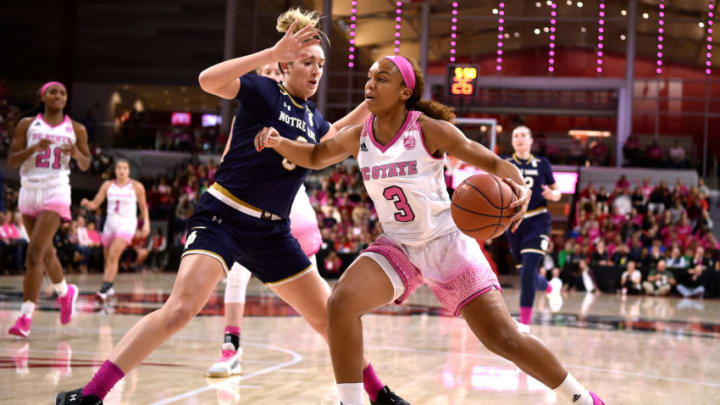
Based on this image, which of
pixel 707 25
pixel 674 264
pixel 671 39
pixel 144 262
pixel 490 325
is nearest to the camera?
pixel 490 325

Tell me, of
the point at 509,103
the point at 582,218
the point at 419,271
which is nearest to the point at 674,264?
the point at 582,218

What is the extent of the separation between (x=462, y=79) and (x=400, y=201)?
1205 cm

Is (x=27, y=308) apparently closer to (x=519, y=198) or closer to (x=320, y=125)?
(x=320, y=125)

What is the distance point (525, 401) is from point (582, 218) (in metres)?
16.0

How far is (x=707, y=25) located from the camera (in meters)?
25.3

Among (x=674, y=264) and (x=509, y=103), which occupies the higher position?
(x=509, y=103)

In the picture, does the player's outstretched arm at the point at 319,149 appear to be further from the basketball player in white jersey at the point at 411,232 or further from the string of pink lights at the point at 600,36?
the string of pink lights at the point at 600,36

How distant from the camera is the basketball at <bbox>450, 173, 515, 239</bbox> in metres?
3.62

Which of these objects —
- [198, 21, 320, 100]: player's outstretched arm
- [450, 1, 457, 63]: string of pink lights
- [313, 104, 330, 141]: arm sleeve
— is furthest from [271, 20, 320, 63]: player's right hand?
[450, 1, 457, 63]: string of pink lights

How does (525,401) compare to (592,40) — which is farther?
(592,40)

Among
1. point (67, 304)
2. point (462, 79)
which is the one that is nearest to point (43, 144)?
point (67, 304)

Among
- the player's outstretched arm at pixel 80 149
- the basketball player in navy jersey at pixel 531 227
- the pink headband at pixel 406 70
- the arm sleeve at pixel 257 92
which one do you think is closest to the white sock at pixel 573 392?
the pink headband at pixel 406 70

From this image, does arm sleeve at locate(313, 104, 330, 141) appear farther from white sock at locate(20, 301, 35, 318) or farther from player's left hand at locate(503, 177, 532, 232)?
white sock at locate(20, 301, 35, 318)

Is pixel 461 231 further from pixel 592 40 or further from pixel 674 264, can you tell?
pixel 592 40
